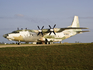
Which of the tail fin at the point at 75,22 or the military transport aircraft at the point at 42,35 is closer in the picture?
the military transport aircraft at the point at 42,35

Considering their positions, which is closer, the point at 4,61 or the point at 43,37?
the point at 4,61

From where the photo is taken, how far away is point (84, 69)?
56.7 feet

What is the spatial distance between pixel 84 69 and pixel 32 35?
39091mm

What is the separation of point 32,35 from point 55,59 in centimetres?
3426

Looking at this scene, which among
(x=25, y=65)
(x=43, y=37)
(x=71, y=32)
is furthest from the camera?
(x=71, y=32)

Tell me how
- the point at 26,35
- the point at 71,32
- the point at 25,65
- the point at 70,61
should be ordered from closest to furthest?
the point at 25,65
the point at 70,61
the point at 26,35
the point at 71,32

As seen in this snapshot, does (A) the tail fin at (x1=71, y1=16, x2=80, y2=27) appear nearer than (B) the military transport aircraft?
No

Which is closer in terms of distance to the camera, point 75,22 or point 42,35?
point 42,35

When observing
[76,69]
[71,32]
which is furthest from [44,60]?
[71,32]

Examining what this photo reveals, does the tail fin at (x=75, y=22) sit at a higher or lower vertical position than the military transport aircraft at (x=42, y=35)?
higher

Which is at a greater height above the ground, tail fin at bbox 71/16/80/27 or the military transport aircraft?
tail fin at bbox 71/16/80/27

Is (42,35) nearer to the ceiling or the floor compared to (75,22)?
nearer to the floor

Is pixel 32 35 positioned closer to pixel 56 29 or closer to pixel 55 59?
pixel 56 29

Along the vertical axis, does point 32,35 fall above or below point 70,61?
above
